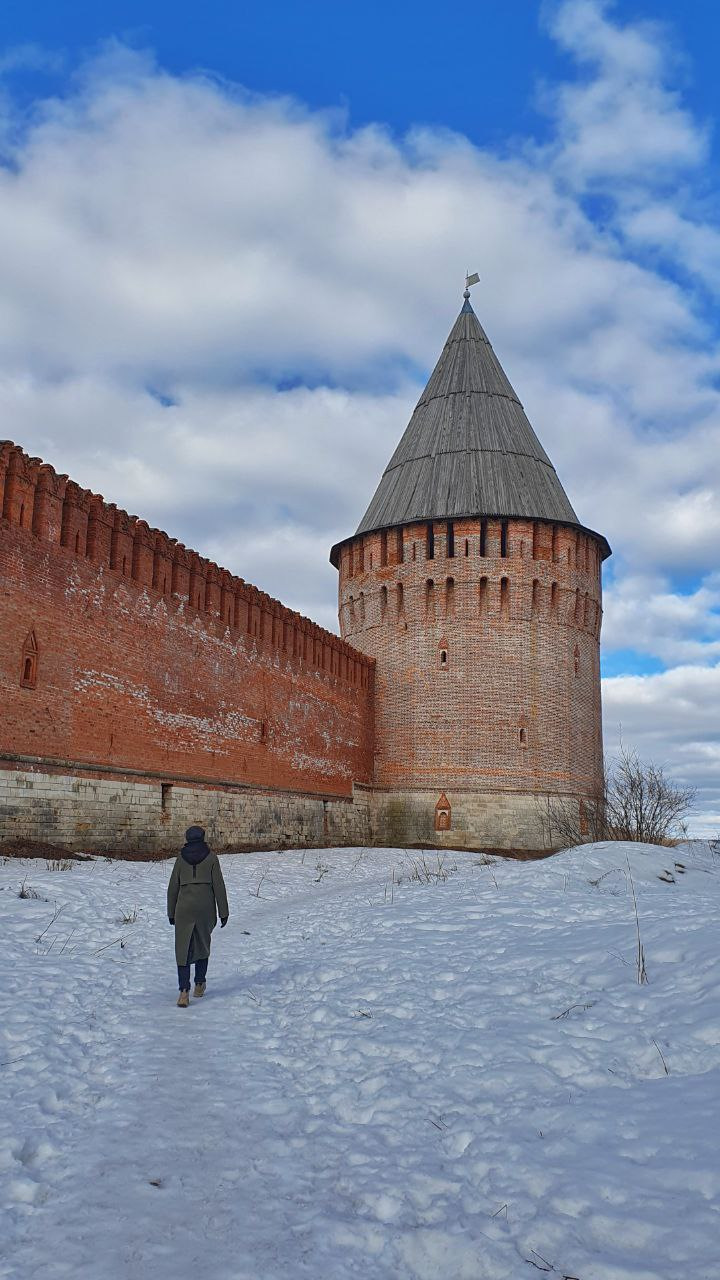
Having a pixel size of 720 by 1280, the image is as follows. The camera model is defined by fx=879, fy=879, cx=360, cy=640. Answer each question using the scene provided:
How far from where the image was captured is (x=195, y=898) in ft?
22.1

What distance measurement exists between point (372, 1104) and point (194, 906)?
2718mm

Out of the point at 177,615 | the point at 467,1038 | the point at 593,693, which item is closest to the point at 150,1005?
the point at 467,1038

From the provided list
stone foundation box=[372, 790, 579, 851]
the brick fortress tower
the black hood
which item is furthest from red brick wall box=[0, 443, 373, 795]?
the black hood

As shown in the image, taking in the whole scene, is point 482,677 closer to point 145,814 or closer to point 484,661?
point 484,661

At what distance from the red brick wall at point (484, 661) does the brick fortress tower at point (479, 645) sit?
4 cm

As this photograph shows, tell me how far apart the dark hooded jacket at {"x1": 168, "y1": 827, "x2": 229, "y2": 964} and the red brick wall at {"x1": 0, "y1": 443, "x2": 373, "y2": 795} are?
772 centimetres

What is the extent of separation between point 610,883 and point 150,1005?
646 centimetres

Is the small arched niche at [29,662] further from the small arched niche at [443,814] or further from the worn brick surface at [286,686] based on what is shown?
the small arched niche at [443,814]

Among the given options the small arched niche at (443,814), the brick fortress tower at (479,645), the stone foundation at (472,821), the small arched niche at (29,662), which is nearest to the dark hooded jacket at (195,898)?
the small arched niche at (29,662)

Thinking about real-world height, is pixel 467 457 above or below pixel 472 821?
above

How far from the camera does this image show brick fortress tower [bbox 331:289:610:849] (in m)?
26.2

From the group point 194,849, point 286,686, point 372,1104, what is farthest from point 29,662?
point 372,1104

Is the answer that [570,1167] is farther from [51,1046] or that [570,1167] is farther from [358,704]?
[358,704]

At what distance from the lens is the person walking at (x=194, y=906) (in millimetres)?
6320
